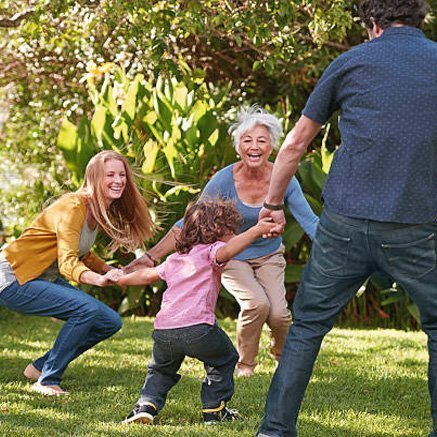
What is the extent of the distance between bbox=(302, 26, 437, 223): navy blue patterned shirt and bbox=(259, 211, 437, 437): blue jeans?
0.07m

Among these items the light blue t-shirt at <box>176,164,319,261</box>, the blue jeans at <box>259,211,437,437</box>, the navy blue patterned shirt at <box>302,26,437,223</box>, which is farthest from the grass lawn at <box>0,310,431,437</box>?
the navy blue patterned shirt at <box>302,26,437,223</box>

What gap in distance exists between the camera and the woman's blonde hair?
212 inches

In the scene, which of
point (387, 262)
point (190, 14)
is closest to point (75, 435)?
point (387, 262)

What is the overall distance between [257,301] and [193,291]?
4.69ft

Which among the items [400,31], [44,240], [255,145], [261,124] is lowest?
[44,240]

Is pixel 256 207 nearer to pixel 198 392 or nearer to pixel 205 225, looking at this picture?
pixel 198 392

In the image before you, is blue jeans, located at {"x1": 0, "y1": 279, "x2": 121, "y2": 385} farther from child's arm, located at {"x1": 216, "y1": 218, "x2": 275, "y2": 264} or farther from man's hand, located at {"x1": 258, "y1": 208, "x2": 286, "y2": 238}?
man's hand, located at {"x1": 258, "y1": 208, "x2": 286, "y2": 238}

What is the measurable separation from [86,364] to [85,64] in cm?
499

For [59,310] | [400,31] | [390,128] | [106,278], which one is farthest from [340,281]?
[59,310]

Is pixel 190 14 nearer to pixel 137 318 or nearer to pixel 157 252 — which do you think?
pixel 157 252

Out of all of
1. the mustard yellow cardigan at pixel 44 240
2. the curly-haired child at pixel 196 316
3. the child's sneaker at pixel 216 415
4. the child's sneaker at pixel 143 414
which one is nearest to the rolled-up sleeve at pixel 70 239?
the mustard yellow cardigan at pixel 44 240

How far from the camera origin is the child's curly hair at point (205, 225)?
14.9ft

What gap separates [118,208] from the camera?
18.4 feet

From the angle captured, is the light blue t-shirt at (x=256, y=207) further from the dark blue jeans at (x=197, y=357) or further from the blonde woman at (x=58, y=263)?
the dark blue jeans at (x=197, y=357)
